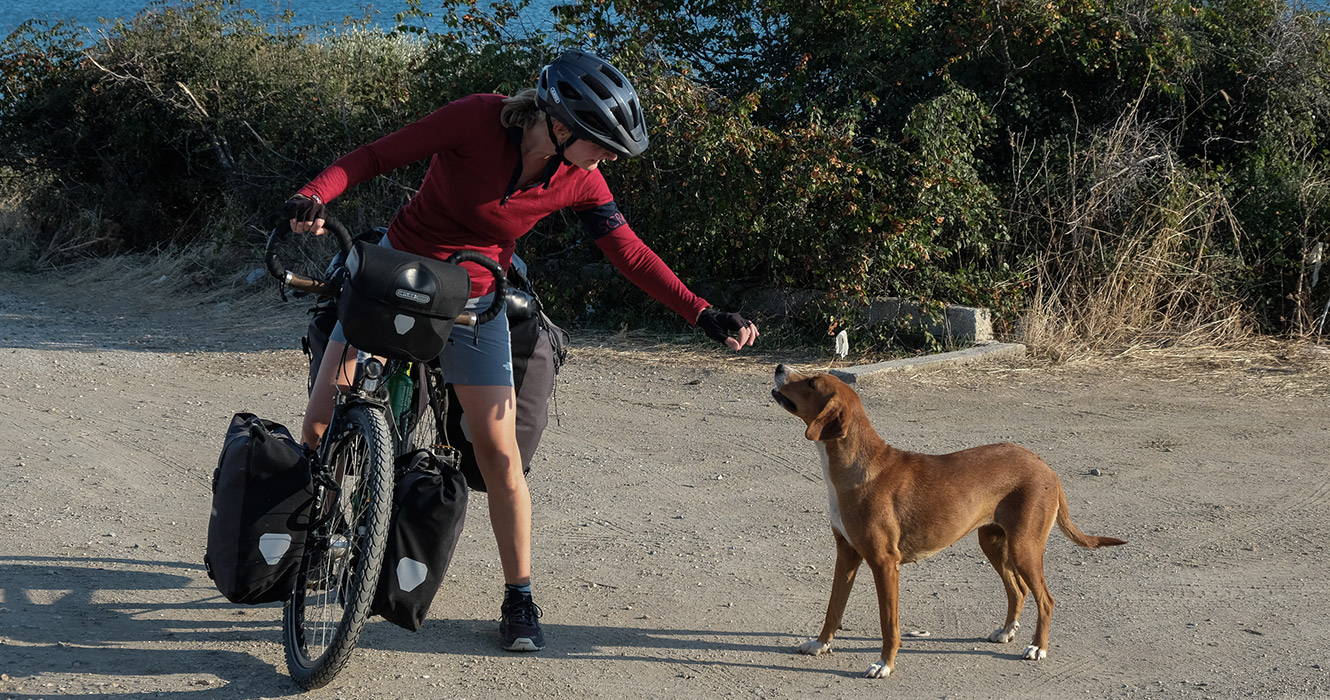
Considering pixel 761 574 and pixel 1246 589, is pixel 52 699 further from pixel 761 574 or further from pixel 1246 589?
pixel 1246 589

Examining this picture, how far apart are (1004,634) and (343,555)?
222cm

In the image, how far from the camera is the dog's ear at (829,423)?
157 inches

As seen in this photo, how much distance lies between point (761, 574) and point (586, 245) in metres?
5.94

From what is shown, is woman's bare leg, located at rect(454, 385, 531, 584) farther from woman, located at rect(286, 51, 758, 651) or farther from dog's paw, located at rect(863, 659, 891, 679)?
dog's paw, located at rect(863, 659, 891, 679)

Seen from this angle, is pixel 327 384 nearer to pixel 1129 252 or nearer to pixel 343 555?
pixel 343 555

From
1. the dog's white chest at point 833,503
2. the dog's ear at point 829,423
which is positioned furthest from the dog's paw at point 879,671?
the dog's ear at point 829,423

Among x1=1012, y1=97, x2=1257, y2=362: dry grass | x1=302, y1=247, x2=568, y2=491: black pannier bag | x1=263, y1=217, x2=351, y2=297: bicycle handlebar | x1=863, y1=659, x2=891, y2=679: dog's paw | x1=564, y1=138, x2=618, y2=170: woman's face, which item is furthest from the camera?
x1=1012, y1=97, x2=1257, y2=362: dry grass

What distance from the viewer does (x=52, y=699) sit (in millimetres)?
3648

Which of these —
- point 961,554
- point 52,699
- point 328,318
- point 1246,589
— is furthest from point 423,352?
point 1246,589

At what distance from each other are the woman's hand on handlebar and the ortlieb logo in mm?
315

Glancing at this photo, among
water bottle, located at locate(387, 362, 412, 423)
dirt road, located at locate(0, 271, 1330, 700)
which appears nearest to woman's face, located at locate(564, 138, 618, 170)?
water bottle, located at locate(387, 362, 412, 423)

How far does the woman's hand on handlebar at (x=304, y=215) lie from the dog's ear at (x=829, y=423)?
5.40 feet

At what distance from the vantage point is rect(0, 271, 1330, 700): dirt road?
396 centimetres

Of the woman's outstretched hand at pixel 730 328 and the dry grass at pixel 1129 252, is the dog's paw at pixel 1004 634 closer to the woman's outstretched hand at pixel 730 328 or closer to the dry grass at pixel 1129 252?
the woman's outstretched hand at pixel 730 328
